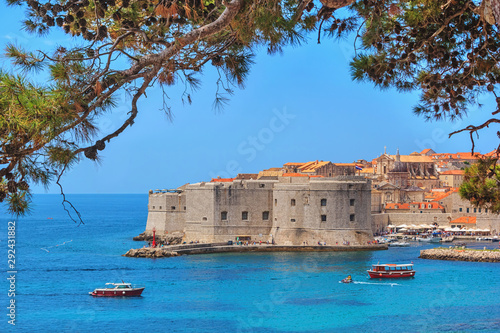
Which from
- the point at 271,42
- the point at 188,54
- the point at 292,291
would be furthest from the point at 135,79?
the point at 292,291

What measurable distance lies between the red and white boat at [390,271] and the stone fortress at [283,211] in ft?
18.8

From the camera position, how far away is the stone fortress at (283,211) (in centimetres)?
3494

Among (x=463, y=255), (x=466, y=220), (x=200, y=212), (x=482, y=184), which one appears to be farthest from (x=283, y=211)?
(x=482, y=184)

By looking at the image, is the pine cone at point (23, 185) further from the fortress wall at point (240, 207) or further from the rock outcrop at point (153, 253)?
the fortress wall at point (240, 207)

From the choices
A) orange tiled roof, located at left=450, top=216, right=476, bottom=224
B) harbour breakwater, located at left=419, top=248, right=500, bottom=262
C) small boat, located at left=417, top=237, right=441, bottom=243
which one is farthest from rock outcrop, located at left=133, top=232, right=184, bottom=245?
orange tiled roof, located at left=450, top=216, right=476, bottom=224

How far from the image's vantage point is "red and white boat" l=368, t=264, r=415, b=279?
93.8 ft

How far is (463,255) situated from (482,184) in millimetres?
29389

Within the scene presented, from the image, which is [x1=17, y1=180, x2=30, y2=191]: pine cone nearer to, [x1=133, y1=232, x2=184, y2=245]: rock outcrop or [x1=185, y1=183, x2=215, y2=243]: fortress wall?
[x1=185, y1=183, x2=215, y2=243]: fortress wall

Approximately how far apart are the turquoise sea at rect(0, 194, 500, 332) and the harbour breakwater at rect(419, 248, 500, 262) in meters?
1.08

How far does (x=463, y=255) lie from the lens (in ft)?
117

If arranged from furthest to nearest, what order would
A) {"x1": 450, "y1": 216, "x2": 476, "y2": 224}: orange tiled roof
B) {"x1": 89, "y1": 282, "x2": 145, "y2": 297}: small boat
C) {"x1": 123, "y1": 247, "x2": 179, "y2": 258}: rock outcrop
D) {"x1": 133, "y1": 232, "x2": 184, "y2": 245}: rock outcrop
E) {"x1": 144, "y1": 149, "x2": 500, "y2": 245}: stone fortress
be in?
1. {"x1": 450, "y1": 216, "x2": 476, "y2": 224}: orange tiled roof
2. {"x1": 133, "y1": 232, "x2": 184, "y2": 245}: rock outcrop
3. {"x1": 144, "y1": 149, "x2": 500, "y2": 245}: stone fortress
4. {"x1": 123, "y1": 247, "x2": 179, "y2": 258}: rock outcrop
5. {"x1": 89, "y1": 282, "x2": 145, "y2": 297}: small boat

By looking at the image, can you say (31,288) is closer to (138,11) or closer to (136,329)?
(136,329)

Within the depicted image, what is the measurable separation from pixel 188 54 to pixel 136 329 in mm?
15125

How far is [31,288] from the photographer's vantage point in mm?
27188
